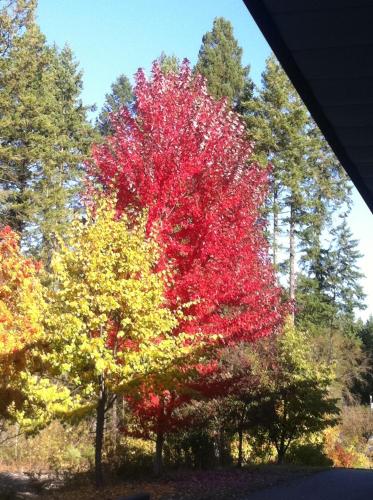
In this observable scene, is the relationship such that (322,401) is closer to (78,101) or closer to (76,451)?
(76,451)

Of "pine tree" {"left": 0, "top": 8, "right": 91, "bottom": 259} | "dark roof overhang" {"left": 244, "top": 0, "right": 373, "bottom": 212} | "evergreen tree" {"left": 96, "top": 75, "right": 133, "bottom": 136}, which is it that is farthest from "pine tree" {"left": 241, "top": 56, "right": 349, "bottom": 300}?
"dark roof overhang" {"left": 244, "top": 0, "right": 373, "bottom": 212}

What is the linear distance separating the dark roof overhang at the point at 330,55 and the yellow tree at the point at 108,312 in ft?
17.8

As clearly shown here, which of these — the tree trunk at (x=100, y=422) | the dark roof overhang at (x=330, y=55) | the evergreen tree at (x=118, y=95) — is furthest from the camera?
the evergreen tree at (x=118, y=95)

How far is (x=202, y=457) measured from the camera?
1461 cm

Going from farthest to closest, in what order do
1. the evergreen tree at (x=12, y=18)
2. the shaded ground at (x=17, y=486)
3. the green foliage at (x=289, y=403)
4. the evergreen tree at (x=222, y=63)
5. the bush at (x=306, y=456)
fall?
the evergreen tree at (x=222, y=63)
the evergreen tree at (x=12, y=18)
the bush at (x=306, y=456)
the green foliage at (x=289, y=403)
the shaded ground at (x=17, y=486)

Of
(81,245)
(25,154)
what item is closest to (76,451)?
(81,245)

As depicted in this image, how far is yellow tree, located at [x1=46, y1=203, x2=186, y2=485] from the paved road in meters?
2.72

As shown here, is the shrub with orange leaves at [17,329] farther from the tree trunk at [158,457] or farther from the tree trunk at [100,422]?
the tree trunk at [158,457]

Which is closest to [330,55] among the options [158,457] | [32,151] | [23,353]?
[23,353]

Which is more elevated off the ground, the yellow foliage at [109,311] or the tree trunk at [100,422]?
the yellow foliage at [109,311]

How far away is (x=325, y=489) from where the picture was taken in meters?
10.8

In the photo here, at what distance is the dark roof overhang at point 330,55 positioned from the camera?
3.33m

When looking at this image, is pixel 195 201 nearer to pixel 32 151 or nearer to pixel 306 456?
pixel 306 456

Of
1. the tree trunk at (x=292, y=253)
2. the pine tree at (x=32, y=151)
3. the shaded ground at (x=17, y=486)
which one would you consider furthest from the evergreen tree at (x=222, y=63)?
the shaded ground at (x=17, y=486)
